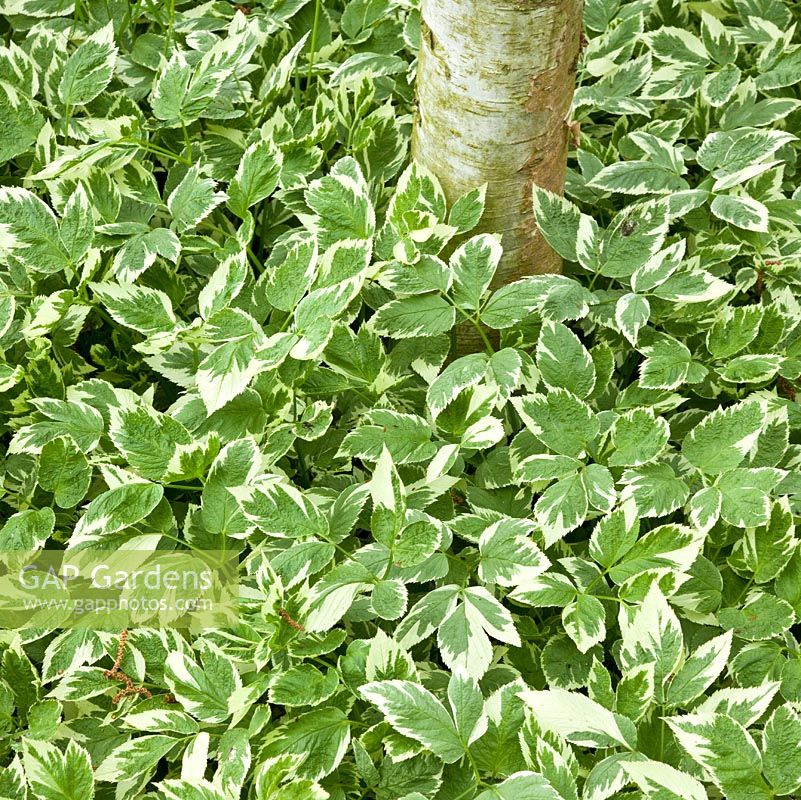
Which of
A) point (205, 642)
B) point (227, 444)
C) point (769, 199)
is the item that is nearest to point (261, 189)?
point (227, 444)

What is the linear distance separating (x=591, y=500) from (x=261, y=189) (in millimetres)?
676

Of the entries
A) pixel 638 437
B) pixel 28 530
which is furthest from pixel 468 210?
pixel 28 530

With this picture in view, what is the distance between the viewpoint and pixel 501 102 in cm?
125

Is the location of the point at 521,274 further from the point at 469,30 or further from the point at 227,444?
the point at 227,444

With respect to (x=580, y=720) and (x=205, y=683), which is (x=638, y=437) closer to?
(x=580, y=720)

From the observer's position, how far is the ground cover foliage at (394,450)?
1.05m

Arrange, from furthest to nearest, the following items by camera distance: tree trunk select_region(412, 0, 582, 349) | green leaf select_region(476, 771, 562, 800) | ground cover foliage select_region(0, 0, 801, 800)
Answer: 1. tree trunk select_region(412, 0, 582, 349)
2. ground cover foliage select_region(0, 0, 801, 800)
3. green leaf select_region(476, 771, 562, 800)

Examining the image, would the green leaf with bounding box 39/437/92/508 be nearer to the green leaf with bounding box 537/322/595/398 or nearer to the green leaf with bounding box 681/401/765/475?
the green leaf with bounding box 537/322/595/398

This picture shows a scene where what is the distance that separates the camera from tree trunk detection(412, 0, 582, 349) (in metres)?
1.18

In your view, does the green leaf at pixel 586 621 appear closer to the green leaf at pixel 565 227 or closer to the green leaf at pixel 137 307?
the green leaf at pixel 565 227

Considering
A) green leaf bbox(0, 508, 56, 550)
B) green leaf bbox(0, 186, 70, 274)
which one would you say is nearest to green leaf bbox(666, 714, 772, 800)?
green leaf bbox(0, 508, 56, 550)

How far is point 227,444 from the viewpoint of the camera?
1190 millimetres

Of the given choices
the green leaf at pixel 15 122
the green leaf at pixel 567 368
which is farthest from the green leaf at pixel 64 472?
the green leaf at pixel 567 368

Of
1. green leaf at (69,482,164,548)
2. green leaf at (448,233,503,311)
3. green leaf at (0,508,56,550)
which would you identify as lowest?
green leaf at (0,508,56,550)
